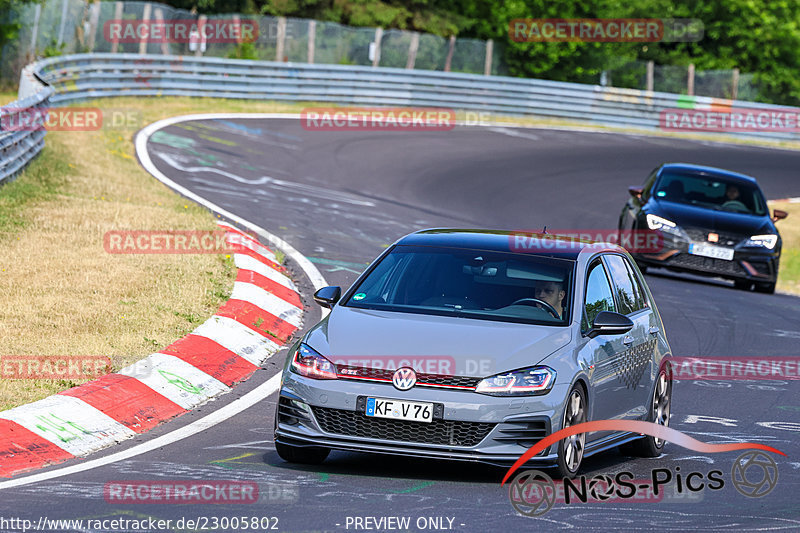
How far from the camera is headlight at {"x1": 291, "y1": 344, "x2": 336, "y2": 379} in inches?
310

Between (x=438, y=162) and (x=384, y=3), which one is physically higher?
(x=384, y=3)

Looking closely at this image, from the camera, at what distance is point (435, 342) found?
313 inches

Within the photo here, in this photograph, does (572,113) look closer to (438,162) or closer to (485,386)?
(438,162)

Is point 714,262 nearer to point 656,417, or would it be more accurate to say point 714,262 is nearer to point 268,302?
point 268,302

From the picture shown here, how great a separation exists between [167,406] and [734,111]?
3681cm

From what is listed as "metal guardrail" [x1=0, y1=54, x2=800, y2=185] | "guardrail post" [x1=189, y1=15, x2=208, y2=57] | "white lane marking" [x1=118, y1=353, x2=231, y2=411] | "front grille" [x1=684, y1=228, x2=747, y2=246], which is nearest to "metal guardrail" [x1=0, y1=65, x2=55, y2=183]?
"metal guardrail" [x1=0, y1=54, x2=800, y2=185]

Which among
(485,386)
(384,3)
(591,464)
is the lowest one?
(591,464)

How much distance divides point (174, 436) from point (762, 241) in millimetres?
12989

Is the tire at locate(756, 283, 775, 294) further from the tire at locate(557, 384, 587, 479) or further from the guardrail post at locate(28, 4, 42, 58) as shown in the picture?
the guardrail post at locate(28, 4, 42, 58)

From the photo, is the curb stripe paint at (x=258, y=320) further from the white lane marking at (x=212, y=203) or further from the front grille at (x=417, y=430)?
the front grille at (x=417, y=430)

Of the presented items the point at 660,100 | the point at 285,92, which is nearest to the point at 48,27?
the point at 285,92

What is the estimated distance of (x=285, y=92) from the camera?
35156 mm

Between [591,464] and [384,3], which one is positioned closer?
[591,464]

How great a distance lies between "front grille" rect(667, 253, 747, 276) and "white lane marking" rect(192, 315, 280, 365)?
9.11 meters
